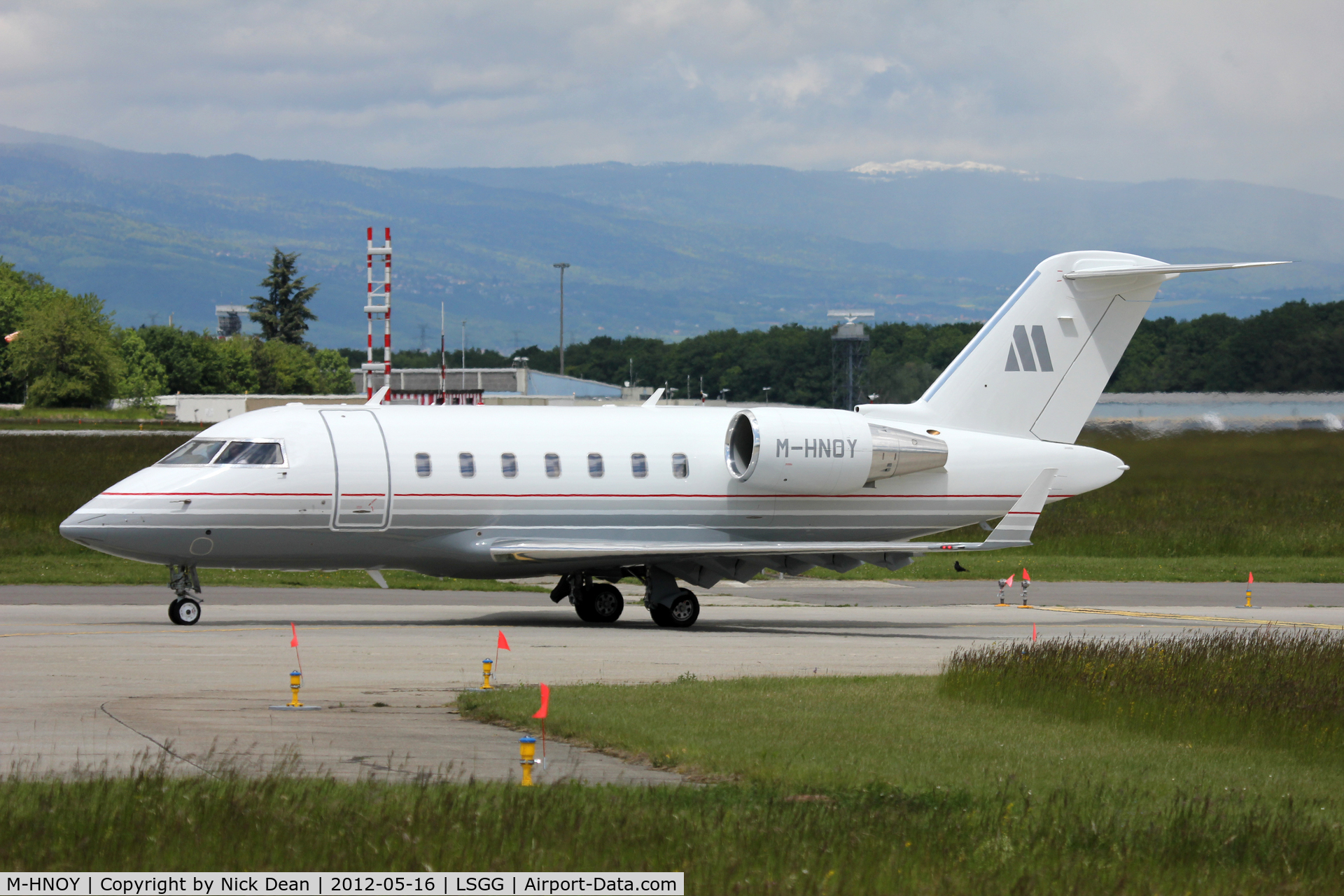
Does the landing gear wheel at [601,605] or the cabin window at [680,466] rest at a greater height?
the cabin window at [680,466]

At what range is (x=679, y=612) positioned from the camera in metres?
26.5

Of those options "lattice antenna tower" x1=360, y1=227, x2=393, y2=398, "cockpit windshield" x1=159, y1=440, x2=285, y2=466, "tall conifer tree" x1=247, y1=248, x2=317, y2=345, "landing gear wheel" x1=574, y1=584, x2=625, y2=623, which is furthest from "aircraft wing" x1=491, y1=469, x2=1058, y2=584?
"tall conifer tree" x1=247, y1=248, x2=317, y2=345

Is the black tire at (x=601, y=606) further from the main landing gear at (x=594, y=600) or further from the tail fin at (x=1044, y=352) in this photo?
the tail fin at (x=1044, y=352)

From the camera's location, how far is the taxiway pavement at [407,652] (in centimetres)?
1338

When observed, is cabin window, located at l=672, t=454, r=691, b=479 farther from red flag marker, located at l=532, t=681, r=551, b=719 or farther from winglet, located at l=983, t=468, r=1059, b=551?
red flag marker, located at l=532, t=681, r=551, b=719

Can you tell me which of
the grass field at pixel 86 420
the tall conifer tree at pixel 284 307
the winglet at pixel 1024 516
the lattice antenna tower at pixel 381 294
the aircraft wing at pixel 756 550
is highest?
the tall conifer tree at pixel 284 307

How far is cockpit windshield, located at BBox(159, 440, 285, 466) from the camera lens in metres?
24.8

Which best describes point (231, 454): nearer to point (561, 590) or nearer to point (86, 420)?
point (561, 590)

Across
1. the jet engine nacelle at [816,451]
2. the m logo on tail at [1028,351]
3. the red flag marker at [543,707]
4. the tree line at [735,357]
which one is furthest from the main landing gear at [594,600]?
the tree line at [735,357]

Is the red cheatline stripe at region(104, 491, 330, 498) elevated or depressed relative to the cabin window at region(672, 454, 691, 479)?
depressed

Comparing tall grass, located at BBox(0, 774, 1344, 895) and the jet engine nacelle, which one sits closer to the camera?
tall grass, located at BBox(0, 774, 1344, 895)

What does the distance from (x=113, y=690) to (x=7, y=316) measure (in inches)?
5296

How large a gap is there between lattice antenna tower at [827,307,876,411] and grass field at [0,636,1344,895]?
115650mm

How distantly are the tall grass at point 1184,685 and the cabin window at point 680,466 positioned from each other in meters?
7.67
